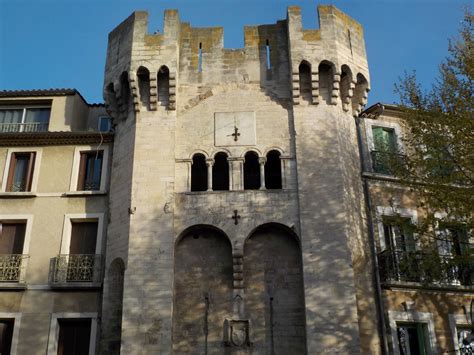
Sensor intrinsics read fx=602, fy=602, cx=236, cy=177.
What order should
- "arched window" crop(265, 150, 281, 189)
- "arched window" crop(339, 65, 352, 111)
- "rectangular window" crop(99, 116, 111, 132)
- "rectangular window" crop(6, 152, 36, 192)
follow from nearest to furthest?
"arched window" crop(265, 150, 281, 189) < "arched window" crop(339, 65, 352, 111) < "rectangular window" crop(6, 152, 36, 192) < "rectangular window" crop(99, 116, 111, 132)

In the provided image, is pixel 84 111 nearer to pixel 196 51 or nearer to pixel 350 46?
pixel 196 51

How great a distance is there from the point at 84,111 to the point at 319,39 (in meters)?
8.92

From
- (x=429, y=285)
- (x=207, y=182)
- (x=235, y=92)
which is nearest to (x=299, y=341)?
(x=429, y=285)

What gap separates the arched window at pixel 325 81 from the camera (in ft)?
62.1

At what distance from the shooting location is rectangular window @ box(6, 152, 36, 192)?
19781 mm

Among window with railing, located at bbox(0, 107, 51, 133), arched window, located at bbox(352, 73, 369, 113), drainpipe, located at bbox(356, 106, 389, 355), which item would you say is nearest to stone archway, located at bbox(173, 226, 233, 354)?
drainpipe, located at bbox(356, 106, 389, 355)

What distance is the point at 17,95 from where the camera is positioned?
850 inches

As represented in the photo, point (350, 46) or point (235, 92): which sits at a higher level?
point (350, 46)

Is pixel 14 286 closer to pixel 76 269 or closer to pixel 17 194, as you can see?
pixel 76 269

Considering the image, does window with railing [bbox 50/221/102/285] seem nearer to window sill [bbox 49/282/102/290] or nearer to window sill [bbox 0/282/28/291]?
window sill [bbox 49/282/102/290]

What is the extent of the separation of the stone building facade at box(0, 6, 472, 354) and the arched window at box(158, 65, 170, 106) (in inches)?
2.8

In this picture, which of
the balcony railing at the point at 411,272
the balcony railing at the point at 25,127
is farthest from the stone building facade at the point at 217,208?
the balcony railing at the point at 25,127

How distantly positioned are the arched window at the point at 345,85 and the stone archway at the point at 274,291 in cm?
491

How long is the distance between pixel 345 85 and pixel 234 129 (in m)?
3.95
